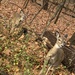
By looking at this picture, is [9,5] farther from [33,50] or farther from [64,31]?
[33,50]

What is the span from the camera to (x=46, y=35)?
1231cm

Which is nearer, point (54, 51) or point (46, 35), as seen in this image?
point (54, 51)

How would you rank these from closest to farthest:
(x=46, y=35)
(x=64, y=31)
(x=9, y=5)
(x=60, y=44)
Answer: (x=60, y=44)
(x=46, y=35)
(x=64, y=31)
(x=9, y=5)

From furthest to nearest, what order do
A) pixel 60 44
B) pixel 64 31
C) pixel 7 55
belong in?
pixel 64 31, pixel 7 55, pixel 60 44

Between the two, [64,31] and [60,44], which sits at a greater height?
[60,44]

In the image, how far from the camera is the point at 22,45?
10156 millimetres

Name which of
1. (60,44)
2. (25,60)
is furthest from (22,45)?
(60,44)

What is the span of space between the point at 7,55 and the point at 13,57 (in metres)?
0.21

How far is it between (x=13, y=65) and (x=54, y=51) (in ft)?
4.75

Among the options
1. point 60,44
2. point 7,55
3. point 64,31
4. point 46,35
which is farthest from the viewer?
point 64,31

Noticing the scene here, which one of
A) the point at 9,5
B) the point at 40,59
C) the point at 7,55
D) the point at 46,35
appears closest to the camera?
the point at 7,55

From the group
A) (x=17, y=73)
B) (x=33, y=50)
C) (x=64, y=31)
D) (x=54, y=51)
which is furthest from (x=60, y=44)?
(x=64, y=31)

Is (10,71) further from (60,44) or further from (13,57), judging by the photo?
(60,44)

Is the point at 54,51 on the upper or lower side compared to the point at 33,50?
upper
